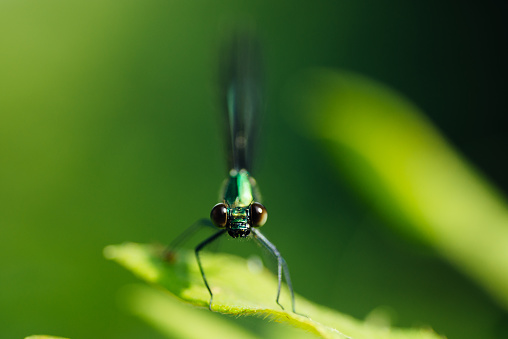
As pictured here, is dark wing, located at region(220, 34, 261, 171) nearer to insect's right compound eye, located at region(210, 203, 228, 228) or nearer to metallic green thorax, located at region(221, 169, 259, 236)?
metallic green thorax, located at region(221, 169, 259, 236)

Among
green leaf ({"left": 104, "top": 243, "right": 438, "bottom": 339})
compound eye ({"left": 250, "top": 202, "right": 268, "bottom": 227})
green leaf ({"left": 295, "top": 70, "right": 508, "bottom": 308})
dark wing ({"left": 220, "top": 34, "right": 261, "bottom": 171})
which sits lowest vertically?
green leaf ({"left": 104, "top": 243, "right": 438, "bottom": 339})

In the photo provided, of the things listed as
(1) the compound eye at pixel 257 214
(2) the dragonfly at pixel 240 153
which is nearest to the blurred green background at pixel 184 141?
(2) the dragonfly at pixel 240 153

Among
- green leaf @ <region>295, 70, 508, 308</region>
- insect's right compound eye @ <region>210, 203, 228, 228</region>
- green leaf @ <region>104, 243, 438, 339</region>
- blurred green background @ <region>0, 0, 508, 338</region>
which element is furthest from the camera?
blurred green background @ <region>0, 0, 508, 338</region>

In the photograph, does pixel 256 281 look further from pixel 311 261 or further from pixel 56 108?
pixel 56 108

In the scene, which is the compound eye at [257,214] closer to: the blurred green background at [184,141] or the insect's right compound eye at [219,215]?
the insect's right compound eye at [219,215]

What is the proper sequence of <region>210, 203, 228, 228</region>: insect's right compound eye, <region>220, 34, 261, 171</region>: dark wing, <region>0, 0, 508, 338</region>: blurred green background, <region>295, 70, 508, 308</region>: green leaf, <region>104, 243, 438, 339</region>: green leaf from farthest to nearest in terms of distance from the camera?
<region>0, 0, 508, 338</region>: blurred green background
<region>220, 34, 261, 171</region>: dark wing
<region>210, 203, 228, 228</region>: insect's right compound eye
<region>295, 70, 508, 308</region>: green leaf
<region>104, 243, 438, 339</region>: green leaf

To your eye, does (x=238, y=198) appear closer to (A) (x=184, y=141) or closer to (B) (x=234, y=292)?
(B) (x=234, y=292)

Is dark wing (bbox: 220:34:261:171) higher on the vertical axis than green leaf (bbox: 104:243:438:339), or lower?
higher

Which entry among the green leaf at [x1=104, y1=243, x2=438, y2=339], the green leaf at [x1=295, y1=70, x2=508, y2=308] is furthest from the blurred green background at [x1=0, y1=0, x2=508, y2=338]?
the green leaf at [x1=104, y1=243, x2=438, y2=339]
